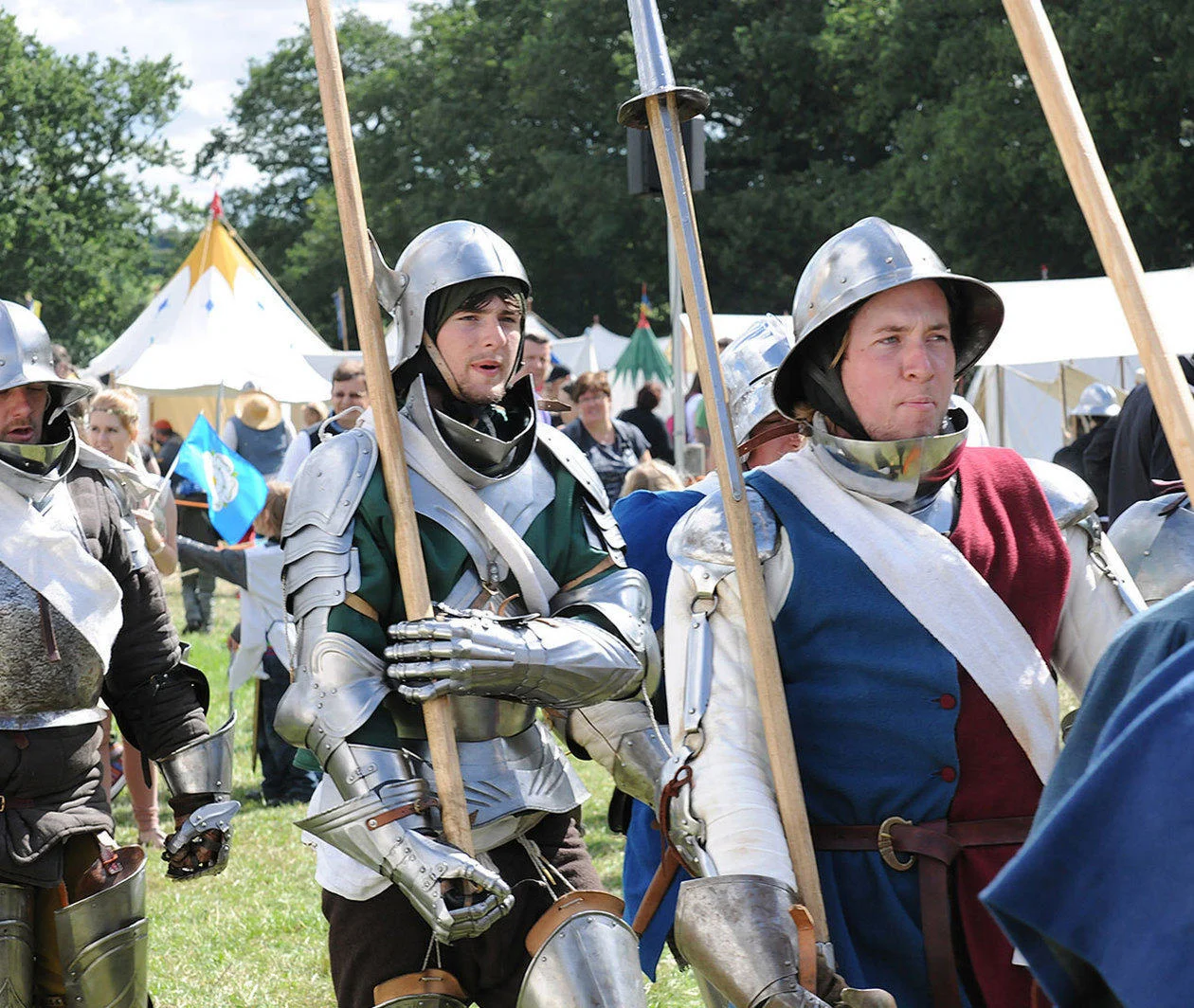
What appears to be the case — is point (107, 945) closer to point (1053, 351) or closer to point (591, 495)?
point (591, 495)

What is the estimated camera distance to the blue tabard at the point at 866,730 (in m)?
2.44

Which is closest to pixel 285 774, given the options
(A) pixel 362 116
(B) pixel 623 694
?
(B) pixel 623 694

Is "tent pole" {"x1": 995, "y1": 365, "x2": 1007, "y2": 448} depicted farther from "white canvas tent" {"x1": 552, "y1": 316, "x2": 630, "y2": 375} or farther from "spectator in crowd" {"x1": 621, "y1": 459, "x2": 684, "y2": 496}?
"spectator in crowd" {"x1": 621, "y1": 459, "x2": 684, "y2": 496}

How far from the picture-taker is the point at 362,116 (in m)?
40.7

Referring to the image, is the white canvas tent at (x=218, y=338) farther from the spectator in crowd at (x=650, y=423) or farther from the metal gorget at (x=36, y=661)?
the metal gorget at (x=36, y=661)

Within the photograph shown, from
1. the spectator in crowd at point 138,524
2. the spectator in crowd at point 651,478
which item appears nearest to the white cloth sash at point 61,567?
the spectator in crowd at point 138,524

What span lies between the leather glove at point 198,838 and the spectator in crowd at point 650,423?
7.27 metres

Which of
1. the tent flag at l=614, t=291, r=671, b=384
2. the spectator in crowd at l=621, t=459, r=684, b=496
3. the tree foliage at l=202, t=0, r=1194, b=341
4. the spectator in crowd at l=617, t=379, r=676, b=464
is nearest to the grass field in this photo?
→ the spectator in crowd at l=621, t=459, r=684, b=496

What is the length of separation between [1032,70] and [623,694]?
149 cm

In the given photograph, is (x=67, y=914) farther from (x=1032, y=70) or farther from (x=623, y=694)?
(x=1032, y=70)

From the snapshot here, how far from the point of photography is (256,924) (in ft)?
19.8

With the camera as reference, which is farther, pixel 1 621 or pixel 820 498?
pixel 1 621

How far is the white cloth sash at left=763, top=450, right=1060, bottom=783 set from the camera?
2.44m

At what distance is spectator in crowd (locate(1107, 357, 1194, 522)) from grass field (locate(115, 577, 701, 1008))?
2.06m
